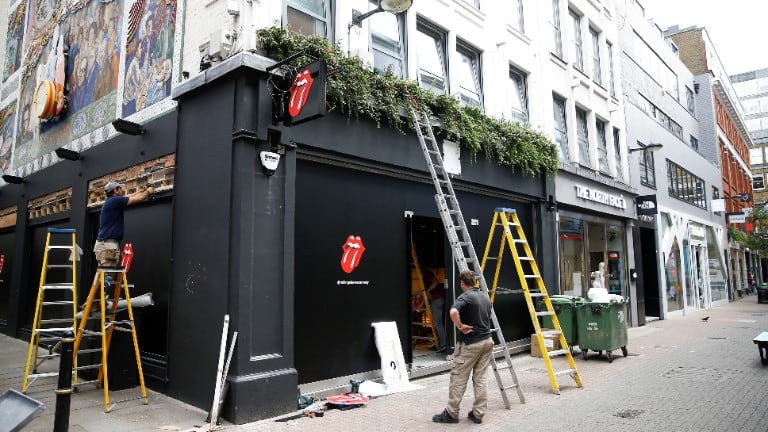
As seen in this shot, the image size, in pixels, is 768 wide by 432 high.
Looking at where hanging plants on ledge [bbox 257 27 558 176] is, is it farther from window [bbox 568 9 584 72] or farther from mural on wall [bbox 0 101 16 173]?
mural on wall [bbox 0 101 16 173]

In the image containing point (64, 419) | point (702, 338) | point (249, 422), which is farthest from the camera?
point (702, 338)

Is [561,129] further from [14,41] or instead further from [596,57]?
[14,41]

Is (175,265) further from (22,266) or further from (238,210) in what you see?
(22,266)

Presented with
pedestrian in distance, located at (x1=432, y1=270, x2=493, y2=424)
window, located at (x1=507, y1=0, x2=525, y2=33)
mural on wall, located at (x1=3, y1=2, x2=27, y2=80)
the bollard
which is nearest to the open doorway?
pedestrian in distance, located at (x1=432, y1=270, x2=493, y2=424)

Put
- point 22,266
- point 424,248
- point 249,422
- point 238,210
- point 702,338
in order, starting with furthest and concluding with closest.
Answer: point 702,338 → point 22,266 → point 424,248 → point 238,210 → point 249,422

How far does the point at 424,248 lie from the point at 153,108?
6084 millimetres

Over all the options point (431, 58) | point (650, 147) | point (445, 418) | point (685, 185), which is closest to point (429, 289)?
point (431, 58)

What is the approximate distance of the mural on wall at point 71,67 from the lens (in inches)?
393

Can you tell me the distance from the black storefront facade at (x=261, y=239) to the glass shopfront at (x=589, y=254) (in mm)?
6041

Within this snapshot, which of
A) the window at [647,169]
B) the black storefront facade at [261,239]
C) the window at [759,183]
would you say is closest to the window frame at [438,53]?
the black storefront facade at [261,239]

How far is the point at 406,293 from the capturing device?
8.86 meters

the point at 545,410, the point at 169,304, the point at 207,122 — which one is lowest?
the point at 545,410

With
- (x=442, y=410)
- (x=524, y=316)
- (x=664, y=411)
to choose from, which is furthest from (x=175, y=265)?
(x=524, y=316)

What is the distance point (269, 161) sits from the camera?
6.72m
